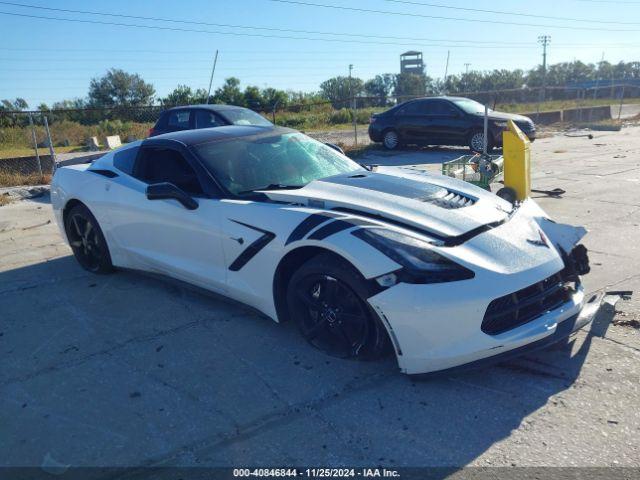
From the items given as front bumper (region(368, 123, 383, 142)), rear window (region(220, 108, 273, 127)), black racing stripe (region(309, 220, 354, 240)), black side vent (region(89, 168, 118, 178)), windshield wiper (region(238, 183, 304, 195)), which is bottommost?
front bumper (region(368, 123, 383, 142))

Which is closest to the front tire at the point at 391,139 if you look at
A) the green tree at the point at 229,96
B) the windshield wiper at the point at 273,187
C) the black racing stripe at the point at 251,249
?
the windshield wiper at the point at 273,187

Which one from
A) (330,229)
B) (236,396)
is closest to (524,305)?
(330,229)

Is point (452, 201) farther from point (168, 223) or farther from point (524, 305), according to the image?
point (168, 223)

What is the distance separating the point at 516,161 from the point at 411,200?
385 cm

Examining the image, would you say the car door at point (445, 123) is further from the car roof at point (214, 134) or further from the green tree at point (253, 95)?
the green tree at point (253, 95)

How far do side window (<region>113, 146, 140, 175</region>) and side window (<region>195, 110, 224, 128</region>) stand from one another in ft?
20.6

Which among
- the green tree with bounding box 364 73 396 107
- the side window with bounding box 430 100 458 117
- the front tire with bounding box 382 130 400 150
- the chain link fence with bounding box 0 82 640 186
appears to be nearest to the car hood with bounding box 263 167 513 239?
the side window with bounding box 430 100 458 117

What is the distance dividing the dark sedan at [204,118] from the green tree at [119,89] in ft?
150

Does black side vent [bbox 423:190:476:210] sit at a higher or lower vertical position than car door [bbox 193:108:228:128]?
lower

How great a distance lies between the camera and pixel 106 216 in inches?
194

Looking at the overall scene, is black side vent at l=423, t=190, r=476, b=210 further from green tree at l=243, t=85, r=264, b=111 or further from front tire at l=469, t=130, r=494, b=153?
green tree at l=243, t=85, r=264, b=111

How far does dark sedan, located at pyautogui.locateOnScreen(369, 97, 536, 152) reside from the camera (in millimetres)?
14188

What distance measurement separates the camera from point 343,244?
3158 mm

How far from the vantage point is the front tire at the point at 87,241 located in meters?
5.11
